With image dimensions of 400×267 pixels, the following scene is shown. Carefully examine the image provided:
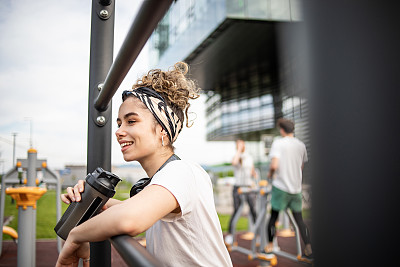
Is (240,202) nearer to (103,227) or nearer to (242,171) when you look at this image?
(242,171)

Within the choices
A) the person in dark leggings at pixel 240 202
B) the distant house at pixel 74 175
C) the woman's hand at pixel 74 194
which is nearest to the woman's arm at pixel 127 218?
the woman's hand at pixel 74 194

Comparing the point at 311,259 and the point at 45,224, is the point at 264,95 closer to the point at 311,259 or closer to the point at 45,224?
the point at 45,224

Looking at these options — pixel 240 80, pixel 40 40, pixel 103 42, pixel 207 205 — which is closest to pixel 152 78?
pixel 103 42

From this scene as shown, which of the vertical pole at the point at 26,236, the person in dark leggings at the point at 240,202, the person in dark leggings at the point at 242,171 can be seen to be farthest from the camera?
the person in dark leggings at the point at 242,171

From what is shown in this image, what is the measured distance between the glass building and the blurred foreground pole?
5376 millimetres

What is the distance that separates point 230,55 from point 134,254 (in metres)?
16.4

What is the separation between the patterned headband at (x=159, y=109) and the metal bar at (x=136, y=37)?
0.18 m

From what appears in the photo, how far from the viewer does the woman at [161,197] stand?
664 millimetres

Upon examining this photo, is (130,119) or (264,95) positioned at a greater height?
(264,95)

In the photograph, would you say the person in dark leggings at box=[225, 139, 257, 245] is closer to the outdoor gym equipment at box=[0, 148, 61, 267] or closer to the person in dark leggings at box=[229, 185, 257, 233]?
the person in dark leggings at box=[229, 185, 257, 233]

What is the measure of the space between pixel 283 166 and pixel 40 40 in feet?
8.28

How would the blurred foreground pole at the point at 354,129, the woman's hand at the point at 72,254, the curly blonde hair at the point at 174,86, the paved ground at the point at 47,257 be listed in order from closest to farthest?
1. the blurred foreground pole at the point at 354,129
2. the woman's hand at the point at 72,254
3. the curly blonde hair at the point at 174,86
4. the paved ground at the point at 47,257

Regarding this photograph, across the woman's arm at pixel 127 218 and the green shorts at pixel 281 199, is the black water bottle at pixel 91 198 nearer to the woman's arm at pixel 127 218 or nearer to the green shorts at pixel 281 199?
the woman's arm at pixel 127 218

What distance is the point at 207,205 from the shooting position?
0.91 metres
